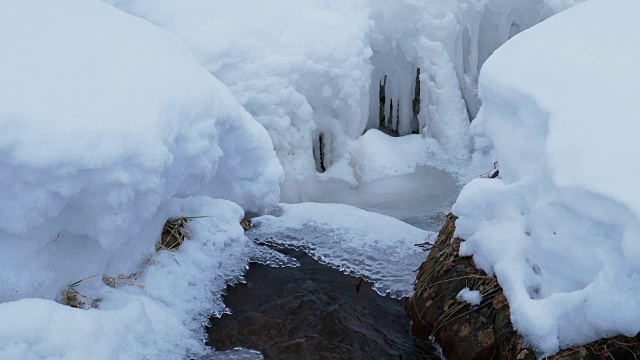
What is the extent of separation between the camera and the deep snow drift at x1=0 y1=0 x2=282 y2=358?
248cm

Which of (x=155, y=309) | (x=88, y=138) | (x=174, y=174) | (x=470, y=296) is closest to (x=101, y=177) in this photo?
(x=88, y=138)

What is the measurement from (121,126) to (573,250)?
6.04 feet

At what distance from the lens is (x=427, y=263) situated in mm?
3586

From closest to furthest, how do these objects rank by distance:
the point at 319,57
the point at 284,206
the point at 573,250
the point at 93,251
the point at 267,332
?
1. the point at 573,250
2. the point at 93,251
3. the point at 267,332
4. the point at 284,206
5. the point at 319,57

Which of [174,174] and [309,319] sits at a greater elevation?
[174,174]

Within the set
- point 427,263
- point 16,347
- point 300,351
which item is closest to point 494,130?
point 427,263

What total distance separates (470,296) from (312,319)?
0.78 m

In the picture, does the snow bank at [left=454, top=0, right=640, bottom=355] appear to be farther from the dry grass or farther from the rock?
the dry grass

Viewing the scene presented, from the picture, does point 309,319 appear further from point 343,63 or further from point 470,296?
point 343,63

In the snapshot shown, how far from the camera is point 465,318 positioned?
3023 millimetres

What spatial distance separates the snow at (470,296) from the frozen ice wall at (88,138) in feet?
4.49

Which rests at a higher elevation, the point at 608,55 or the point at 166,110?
the point at 608,55

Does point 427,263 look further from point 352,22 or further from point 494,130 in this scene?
point 352,22

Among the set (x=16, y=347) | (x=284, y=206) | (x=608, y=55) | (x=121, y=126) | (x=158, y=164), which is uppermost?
(x=608, y=55)
